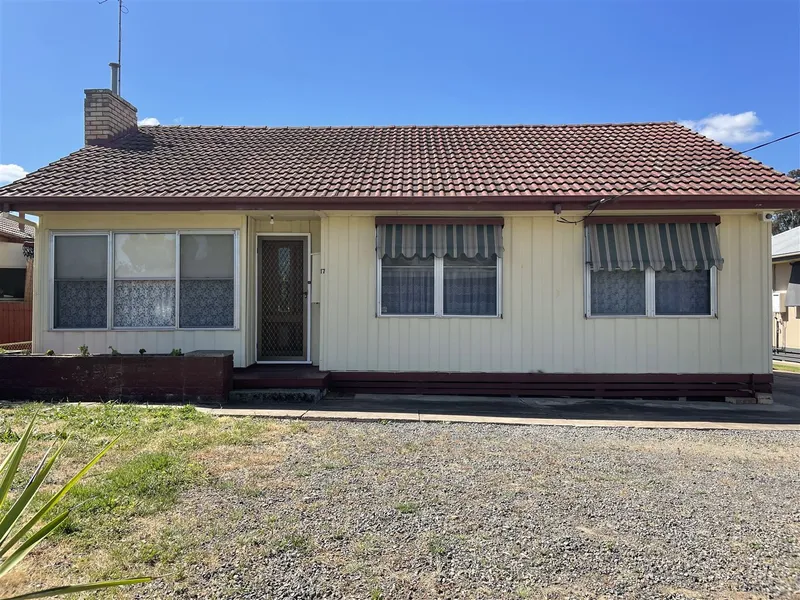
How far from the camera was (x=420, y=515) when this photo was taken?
11.4ft

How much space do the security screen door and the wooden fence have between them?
10.2 metres

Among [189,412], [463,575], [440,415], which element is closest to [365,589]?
[463,575]

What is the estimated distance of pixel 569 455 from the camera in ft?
16.0

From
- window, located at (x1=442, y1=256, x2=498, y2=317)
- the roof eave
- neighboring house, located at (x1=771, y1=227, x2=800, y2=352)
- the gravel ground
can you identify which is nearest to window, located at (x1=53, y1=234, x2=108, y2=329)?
the roof eave

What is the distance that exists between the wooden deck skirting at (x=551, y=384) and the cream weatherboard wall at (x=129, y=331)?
29.0 inches

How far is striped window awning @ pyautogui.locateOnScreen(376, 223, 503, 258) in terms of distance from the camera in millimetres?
7562

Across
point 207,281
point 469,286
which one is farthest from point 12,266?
point 469,286

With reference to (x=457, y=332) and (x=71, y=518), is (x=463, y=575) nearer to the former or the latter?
(x=71, y=518)

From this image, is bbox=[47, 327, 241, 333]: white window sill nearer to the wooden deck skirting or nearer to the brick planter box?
the wooden deck skirting

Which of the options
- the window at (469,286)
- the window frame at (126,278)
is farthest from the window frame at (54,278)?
the window at (469,286)

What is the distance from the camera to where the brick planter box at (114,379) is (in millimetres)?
6938

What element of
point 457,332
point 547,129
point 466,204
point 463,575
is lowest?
point 463,575

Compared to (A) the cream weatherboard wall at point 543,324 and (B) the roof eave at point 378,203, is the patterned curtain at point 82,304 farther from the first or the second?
(A) the cream weatherboard wall at point 543,324

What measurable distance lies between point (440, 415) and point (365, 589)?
12.6 ft
